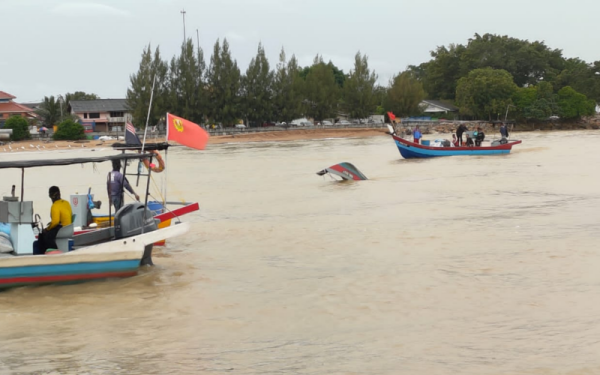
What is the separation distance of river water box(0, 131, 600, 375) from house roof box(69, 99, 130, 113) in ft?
234

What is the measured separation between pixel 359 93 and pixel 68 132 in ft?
104

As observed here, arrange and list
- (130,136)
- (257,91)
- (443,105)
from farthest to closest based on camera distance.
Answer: (443,105) → (257,91) → (130,136)

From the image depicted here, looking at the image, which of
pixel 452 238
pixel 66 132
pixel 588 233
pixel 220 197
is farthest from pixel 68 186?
pixel 66 132

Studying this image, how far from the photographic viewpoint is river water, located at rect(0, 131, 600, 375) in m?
7.55

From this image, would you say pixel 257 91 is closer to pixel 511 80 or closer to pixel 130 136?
pixel 511 80

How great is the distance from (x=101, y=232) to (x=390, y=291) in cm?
476

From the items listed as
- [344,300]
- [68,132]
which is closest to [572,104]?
[68,132]

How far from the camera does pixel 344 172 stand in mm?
24062

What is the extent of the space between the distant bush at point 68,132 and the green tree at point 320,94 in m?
23.0

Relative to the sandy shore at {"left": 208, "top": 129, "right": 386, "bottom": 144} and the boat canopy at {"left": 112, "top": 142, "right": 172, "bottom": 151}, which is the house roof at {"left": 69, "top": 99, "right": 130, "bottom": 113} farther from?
the boat canopy at {"left": 112, "top": 142, "right": 172, "bottom": 151}

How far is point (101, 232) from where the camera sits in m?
11.7

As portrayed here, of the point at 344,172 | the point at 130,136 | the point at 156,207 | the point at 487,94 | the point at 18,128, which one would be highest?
the point at 487,94

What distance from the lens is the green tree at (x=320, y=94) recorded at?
7769 centimetres

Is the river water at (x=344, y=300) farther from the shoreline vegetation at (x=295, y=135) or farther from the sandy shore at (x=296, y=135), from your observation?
the sandy shore at (x=296, y=135)
